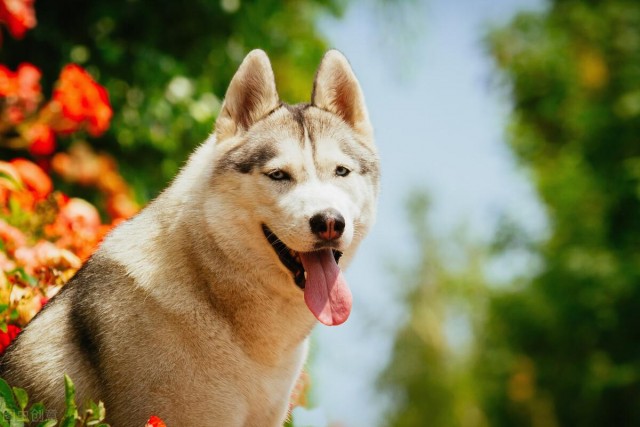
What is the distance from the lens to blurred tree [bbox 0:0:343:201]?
20.1 ft

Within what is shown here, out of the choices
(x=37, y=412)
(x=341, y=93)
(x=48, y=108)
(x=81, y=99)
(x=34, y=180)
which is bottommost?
(x=37, y=412)

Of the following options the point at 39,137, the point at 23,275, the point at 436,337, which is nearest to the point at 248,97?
the point at 23,275

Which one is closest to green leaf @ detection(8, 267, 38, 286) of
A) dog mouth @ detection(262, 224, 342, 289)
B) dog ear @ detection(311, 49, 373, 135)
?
dog mouth @ detection(262, 224, 342, 289)

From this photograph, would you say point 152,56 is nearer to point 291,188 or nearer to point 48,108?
point 48,108

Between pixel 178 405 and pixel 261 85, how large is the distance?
1.40 meters

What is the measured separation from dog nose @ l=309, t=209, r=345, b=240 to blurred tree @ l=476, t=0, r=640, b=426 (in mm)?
9409

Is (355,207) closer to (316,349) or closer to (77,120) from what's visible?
(77,120)

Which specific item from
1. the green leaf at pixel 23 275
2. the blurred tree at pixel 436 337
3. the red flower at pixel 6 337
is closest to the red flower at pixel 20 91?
the green leaf at pixel 23 275

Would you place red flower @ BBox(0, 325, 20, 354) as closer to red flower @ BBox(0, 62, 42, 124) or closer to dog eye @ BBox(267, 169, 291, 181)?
dog eye @ BBox(267, 169, 291, 181)

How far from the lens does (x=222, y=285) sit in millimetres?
2971

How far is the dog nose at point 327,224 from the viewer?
112 inches

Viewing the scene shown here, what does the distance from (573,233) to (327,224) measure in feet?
41.4

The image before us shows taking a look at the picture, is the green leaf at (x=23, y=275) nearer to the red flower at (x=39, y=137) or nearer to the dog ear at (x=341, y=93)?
the dog ear at (x=341, y=93)

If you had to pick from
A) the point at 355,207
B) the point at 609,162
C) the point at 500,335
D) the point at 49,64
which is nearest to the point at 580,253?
the point at 609,162
